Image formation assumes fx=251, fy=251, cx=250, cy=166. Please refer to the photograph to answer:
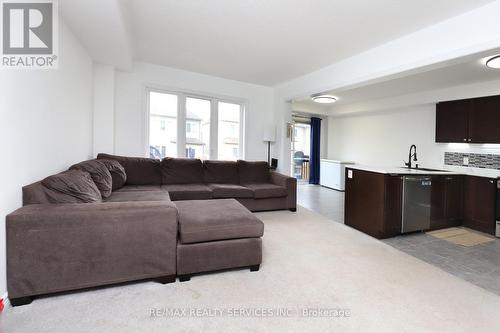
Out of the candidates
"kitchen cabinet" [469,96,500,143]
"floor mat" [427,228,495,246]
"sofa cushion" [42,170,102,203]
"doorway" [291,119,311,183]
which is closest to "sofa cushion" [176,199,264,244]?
"sofa cushion" [42,170,102,203]

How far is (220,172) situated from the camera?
4.51 m

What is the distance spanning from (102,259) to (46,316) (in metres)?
0.42

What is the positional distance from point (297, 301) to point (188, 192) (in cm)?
228

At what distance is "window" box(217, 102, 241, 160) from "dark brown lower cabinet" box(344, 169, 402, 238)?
258cm

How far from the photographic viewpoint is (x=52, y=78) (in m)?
2.32

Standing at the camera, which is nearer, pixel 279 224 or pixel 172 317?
pixel 172 317

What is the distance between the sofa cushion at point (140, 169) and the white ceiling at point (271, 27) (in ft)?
5.37

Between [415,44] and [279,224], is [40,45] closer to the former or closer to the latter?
[279,224]

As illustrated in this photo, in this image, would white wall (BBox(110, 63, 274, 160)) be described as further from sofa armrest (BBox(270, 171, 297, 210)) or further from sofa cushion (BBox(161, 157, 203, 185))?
sofa armrest (BBox(270, 171, 297, 210))

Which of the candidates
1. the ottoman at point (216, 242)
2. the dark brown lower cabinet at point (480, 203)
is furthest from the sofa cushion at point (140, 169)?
the dark brown lower cabinet at point (480, 203)

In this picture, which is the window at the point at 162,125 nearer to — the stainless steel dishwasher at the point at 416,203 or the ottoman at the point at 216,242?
the ottoman at the point at 216,242

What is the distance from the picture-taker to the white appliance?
22.2 ft

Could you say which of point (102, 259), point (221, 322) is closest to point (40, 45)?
point (102, 259)

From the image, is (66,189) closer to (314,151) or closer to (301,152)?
(314,151)
